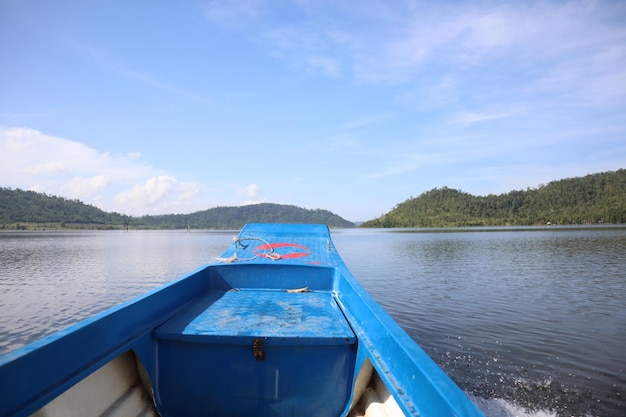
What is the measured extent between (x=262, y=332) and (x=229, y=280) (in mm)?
2120

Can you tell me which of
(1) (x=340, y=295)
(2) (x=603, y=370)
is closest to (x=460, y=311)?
(2) (x=603, y=370)

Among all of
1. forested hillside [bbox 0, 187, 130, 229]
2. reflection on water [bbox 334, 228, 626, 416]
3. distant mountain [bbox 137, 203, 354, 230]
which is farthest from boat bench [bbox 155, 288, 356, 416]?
distant mountain [bbox 137, 203, 354, 230]

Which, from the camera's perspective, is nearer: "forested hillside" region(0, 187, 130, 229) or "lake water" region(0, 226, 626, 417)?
"lake water" region(0, 226, 626, 417)


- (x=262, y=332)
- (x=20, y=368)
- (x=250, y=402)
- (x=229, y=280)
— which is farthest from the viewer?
(x=229, y=280)

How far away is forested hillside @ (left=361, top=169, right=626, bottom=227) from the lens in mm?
89562

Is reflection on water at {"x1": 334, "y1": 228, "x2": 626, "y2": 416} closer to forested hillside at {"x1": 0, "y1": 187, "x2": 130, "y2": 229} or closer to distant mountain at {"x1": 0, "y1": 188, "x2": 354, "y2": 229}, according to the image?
distant mountain at {"x1": 0, "y1": 188, "x2": 354, "y2": 229}

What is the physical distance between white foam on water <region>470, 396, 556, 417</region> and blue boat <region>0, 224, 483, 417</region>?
90.5 inches

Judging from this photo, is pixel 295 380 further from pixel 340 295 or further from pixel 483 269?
pixel 483 269

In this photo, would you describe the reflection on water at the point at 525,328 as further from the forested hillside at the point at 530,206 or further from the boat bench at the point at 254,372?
the forested hillside at the point at 530,206

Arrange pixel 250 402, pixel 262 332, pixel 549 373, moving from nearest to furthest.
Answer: pixel 250 402, pixel 262 332, pixel 549 373

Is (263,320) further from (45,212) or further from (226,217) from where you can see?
(226,217)

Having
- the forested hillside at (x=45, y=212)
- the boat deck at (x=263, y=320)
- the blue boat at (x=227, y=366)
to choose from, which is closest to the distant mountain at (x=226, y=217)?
the forested hillside at (x=45, y=212)

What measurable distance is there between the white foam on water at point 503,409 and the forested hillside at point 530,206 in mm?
98720

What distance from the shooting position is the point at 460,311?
8844mm
